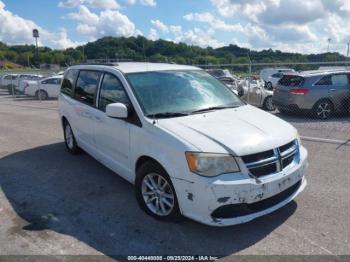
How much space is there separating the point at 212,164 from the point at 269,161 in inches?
24.6

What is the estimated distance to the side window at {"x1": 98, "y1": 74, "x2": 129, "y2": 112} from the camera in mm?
4430

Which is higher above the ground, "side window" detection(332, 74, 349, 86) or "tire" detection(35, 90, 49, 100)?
"side window" detection(332, 74, 349, 86)

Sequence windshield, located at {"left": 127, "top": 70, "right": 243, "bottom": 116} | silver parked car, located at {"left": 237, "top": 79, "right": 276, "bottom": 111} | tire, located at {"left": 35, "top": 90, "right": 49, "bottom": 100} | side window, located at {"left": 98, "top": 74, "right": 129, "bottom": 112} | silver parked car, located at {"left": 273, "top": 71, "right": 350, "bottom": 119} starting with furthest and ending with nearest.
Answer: tire, located at {"left": 35, "top": 90, "right": 49, "bottom": 100} < silver parked car, located at {"left": 237, "top": 79, "right": 276, "bottom": 111} < silver parked car, located at {"left": 273, "top": 71, "right": 350, "bottom": 119} < side window, located at {"left": 98, "top": 74, "right": 129, "bottom": 112} < windshield, located at {"left": 127, "top": 70, "right": 243, "bottom": 116}

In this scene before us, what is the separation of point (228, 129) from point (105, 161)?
84.9 inches

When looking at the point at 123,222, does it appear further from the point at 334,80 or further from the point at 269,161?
the point at 334,80

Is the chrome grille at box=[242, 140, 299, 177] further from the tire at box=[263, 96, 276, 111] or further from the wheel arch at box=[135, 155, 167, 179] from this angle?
the tire at box=[263, 96, 276, 111]

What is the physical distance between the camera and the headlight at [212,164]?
3287 millimetres

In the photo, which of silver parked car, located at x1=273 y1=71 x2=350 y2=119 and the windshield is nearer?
the windshield

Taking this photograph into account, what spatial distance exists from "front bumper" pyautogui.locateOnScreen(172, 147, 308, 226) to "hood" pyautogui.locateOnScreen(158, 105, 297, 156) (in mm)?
295

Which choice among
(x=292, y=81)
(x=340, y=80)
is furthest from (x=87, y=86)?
(x=340, y=80)

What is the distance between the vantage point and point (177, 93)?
442cm

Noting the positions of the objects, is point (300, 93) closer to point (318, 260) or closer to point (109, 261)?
point (318, 260)

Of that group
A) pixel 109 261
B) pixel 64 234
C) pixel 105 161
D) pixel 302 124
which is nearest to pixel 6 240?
pixel 64 234

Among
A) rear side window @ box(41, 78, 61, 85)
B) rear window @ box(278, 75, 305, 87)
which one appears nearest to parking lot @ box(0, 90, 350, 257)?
rear window @ box(278, 75, 305, 87)
